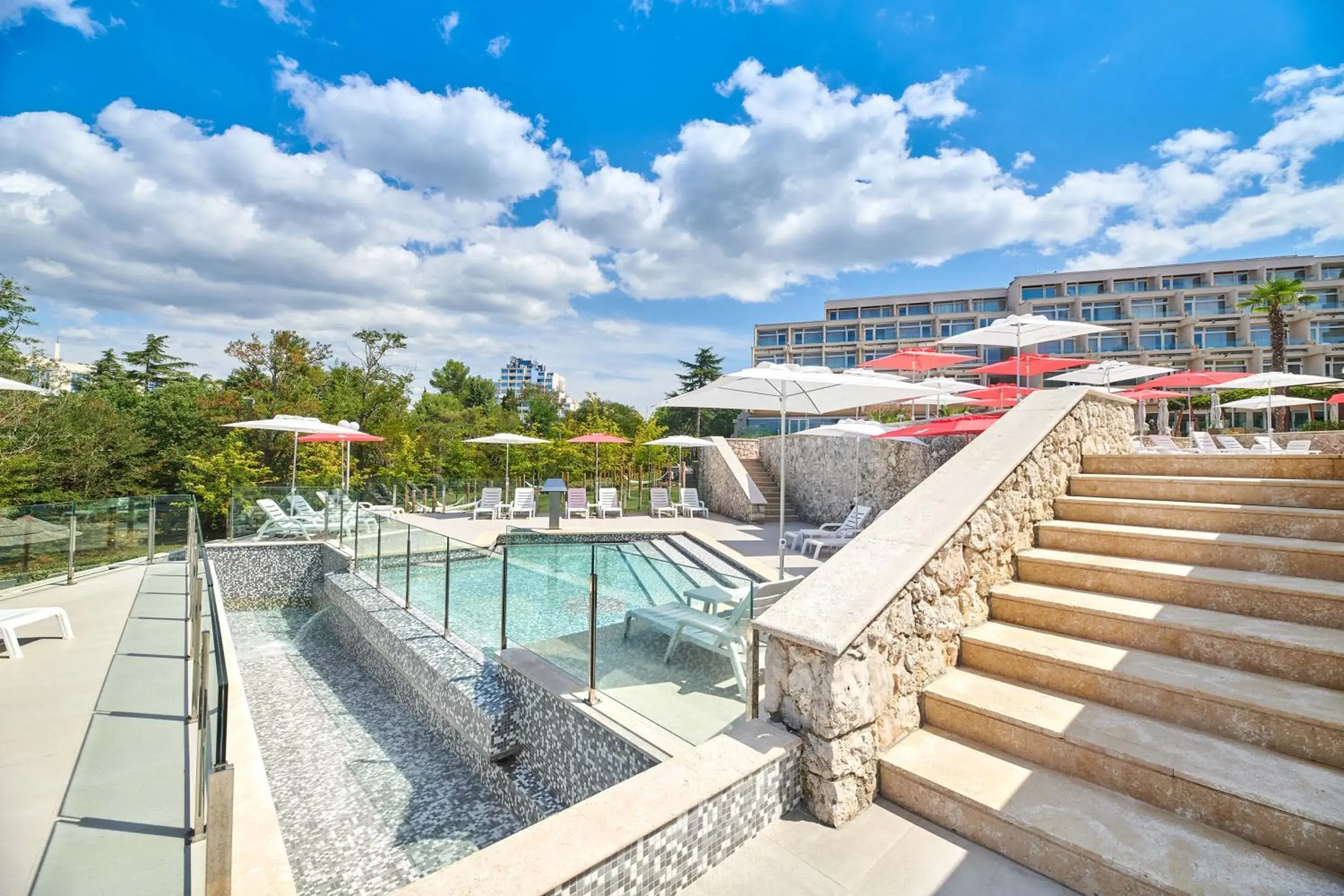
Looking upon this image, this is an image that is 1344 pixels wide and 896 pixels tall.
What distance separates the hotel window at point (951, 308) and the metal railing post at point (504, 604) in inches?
2096

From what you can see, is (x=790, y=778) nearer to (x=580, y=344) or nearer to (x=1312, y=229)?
(x=580, y=344)

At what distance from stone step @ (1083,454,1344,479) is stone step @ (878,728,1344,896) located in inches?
108

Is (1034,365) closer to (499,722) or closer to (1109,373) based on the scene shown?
(1109,373)

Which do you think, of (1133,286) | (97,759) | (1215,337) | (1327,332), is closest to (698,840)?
(97,759)

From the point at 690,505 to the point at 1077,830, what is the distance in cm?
1354

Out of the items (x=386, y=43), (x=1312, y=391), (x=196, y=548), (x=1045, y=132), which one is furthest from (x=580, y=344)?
(x=1312, y=391)

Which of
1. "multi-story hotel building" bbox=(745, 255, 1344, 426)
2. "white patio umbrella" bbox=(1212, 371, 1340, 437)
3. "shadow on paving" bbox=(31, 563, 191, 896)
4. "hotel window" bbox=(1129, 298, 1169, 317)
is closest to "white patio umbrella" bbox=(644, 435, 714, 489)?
"shadow on paving" bbox=(31, 563, 191, 896)

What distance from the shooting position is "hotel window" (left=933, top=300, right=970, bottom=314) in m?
49.6

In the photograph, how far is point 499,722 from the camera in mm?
4781

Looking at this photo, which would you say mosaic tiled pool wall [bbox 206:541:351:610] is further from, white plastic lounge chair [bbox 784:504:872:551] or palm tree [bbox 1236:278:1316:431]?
palm tree [bbox 1236:278:1316:431]

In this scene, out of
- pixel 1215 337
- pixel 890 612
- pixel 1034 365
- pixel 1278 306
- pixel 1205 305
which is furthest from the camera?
pixel 1205 305

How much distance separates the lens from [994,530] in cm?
322

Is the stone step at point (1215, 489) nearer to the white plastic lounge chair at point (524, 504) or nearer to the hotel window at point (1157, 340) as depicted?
the white plastic lounge chair at point (524, 504)

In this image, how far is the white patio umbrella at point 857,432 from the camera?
9789 mm
